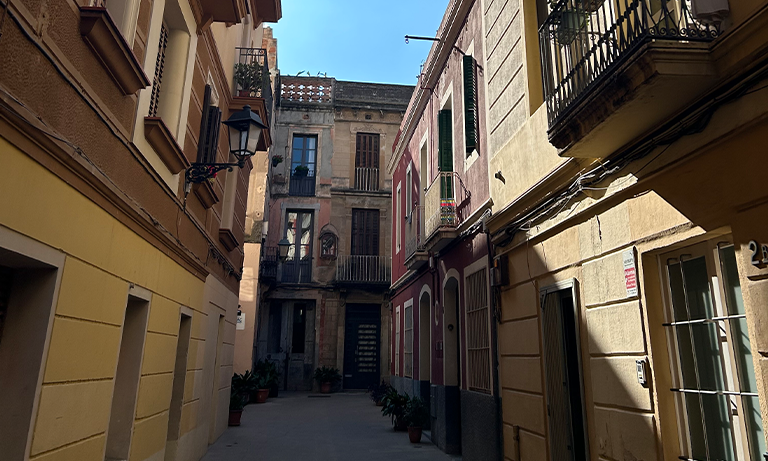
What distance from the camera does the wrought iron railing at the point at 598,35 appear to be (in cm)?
328

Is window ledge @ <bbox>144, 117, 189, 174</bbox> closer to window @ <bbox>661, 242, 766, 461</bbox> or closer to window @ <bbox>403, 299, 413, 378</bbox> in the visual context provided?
window @ <bbox>661, 242, 766, 461</bbox>

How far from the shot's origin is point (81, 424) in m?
3.74

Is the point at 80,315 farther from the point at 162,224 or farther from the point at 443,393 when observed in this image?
the point at 443,393

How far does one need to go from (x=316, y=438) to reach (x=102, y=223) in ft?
24.8

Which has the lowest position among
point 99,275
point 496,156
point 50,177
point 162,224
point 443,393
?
point 443,393

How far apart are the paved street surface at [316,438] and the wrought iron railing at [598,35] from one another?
20.7 ft

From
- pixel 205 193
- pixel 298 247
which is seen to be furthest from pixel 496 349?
pixel 298 247

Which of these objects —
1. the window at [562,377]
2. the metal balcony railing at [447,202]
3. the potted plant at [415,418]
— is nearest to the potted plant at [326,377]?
the potted plant at [415,418]

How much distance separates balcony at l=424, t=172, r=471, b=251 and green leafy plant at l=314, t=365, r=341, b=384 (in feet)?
37.8

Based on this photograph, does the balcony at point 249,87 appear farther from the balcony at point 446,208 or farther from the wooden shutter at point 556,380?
the wooden shutter at point 556,380

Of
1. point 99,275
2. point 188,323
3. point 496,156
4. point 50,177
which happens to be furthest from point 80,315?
point 496,156

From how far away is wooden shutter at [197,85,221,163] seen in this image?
711 centimetres

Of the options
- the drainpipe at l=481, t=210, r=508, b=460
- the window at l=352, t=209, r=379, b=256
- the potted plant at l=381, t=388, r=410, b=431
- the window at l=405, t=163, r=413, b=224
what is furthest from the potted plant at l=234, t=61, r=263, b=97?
the window at l=352, t=209, r=379, b=256

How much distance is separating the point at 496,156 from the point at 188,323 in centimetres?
Answer: 488
